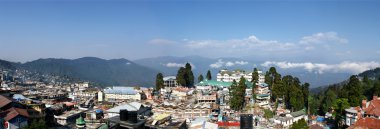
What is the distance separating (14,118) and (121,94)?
1458 inches

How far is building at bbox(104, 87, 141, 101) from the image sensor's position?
229ft

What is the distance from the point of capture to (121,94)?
235 feet

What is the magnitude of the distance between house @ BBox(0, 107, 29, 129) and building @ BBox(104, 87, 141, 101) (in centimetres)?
3324

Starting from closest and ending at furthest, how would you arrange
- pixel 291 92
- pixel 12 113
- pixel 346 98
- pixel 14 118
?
pixel 14 118 < pixel 12 113 < pixel 346 98 < pixel 291 92

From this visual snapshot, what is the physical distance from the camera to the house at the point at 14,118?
33975 millimetres

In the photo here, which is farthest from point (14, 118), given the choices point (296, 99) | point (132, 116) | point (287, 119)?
point (296, 99)

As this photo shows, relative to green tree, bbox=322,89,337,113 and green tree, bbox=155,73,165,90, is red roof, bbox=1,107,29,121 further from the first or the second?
green tree, bbox=322,89,337,113

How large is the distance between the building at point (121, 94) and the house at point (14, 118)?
3324cm

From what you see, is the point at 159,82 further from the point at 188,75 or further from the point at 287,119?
the point at 287,119

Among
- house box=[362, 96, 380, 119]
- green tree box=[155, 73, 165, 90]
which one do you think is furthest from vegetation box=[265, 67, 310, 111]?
green tree box=[155, 73, 165, 90]

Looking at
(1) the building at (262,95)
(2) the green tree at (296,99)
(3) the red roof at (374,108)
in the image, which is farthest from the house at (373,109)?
(1) the building at (262,95)

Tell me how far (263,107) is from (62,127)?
1334 inches

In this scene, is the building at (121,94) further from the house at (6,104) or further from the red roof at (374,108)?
the red roof at (374,108)

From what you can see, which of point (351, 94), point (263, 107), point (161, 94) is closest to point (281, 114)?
point (263, 107)
